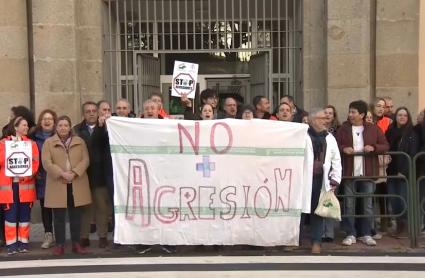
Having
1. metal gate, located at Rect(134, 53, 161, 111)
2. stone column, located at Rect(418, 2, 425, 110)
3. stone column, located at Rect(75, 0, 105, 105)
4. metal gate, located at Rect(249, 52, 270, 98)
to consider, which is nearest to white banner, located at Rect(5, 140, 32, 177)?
stone column, located at Rect(75, 0, 105, 105)

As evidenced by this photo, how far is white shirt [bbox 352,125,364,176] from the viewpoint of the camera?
792 cm

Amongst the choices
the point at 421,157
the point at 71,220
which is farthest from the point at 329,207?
the point at 71,220

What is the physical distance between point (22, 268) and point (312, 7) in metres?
6.67

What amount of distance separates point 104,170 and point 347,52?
15.8 ft

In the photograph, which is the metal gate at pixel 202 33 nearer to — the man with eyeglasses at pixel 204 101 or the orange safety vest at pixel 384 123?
the orange safety vest at pixel 384 123

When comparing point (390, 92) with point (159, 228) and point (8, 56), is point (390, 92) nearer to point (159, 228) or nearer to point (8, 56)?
point (159, 228)

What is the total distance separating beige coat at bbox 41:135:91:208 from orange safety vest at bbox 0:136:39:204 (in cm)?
28

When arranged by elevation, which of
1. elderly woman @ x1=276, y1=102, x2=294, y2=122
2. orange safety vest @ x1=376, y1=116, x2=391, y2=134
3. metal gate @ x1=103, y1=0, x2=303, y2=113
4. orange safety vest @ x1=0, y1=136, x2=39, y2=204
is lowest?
orange safety vest @ x1=0, y1=136, x2=39, y2=204

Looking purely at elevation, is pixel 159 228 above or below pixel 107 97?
below

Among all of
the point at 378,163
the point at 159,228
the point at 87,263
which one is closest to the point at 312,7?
the point at 378,163

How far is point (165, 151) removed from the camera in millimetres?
7555

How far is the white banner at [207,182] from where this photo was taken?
752 cm

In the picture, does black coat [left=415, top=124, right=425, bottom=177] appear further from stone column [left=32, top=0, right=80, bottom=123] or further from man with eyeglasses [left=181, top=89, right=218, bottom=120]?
stone column [left=32, top=0, right=80, bottom=123]

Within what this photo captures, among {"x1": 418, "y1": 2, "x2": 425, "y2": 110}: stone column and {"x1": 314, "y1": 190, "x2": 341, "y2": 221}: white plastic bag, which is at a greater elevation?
{"x1": 418, "y1": 2, "x2": 425, "y2": 110}: stone column
